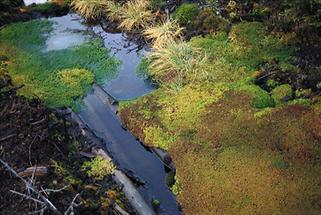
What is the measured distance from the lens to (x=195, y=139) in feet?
23.5

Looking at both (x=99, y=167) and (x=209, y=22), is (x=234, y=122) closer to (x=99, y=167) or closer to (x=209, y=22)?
(x=99, y=167)

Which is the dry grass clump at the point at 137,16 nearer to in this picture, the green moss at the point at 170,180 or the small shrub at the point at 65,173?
the green moss at the point at 170,180

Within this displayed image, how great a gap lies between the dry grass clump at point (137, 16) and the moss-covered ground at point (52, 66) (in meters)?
0.91

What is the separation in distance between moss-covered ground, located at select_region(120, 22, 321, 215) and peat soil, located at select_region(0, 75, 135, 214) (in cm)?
107

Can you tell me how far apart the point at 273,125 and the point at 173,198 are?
201 cm

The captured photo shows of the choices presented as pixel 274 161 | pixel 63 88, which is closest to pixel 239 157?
pixel 274 161

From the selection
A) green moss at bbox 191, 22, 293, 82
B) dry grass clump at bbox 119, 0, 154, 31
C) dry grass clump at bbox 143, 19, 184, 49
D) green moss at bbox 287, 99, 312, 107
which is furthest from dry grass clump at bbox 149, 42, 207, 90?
dry grass clump at bbox 119, 0, 154, 31

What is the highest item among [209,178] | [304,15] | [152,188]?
[304,15]

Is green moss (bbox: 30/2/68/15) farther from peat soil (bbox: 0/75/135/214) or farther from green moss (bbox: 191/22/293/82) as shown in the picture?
peat soil (bbox: 0/75/135/214)

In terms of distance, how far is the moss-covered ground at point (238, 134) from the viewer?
19.6 feet

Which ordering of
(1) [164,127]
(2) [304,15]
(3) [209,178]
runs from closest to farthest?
1. (3) [209,178]
2. (1) [164,127]
3. (2) [304,15]

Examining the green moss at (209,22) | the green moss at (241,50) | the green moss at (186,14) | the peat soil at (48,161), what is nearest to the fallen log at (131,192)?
the peat soil at (48,161)

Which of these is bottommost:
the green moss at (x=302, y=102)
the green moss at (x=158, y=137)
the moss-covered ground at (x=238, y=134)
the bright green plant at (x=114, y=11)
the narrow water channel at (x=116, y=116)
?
the narrow water channel at (x=116, y=116)

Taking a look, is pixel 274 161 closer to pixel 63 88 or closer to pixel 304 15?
pixel 304 15
